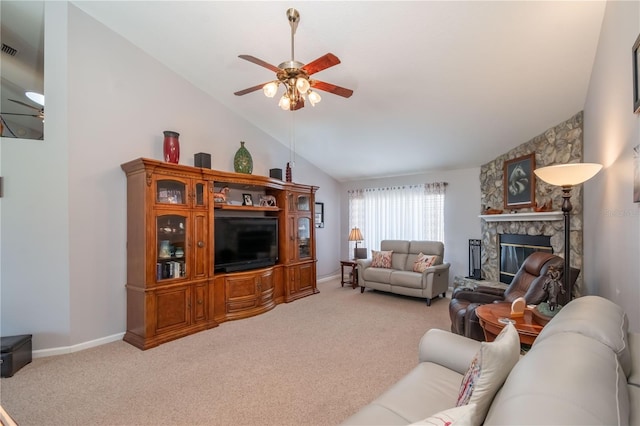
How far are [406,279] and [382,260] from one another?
73 cm

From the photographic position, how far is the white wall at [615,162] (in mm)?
1994

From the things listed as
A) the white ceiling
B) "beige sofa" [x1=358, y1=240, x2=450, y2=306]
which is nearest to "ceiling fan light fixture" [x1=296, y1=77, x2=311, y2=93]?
the white ceiling

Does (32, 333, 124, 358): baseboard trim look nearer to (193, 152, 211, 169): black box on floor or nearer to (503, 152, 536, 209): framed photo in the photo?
(193, 152, 211, 169): black box on floor

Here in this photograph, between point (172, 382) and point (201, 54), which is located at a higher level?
point (201, 54)

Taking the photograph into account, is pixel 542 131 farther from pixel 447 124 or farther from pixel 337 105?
pixel 337 105

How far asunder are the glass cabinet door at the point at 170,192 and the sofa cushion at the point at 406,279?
11.6ft

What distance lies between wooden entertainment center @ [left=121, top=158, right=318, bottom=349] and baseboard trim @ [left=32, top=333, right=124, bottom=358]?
13 centimetres

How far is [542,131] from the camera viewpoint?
164 inches

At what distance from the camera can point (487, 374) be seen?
106 cm

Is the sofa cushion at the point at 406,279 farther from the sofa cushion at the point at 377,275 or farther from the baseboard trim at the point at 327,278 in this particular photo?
the baseboard trim at the point at 327,278

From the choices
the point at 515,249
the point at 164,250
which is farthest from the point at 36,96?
the point at 515,249

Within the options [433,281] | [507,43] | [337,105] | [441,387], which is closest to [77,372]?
[441,387]

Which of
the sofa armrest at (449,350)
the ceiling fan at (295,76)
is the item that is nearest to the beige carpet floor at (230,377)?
the sofa armrest at (449,350)

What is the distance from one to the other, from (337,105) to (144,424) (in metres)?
3.91
